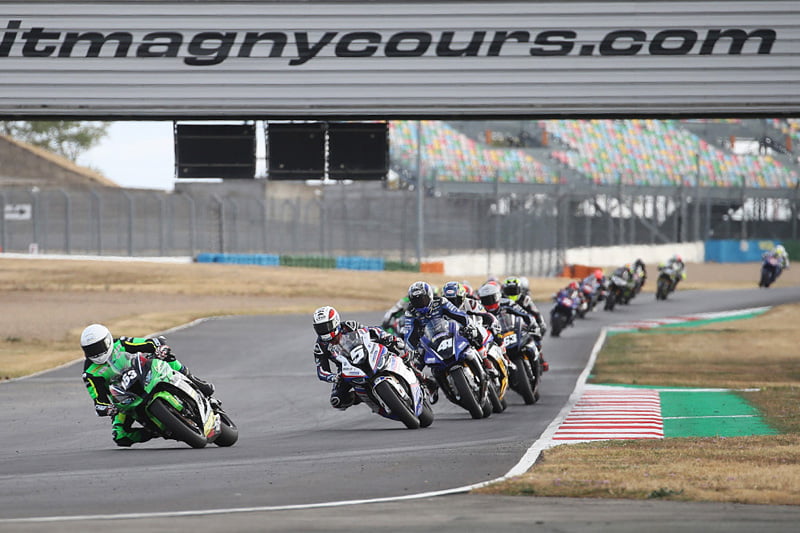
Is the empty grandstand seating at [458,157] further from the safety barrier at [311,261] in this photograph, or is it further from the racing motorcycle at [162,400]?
the racing motorcycle at [162,400]

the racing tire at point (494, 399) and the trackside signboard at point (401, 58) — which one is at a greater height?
the trackside signboard at point (401, 58)

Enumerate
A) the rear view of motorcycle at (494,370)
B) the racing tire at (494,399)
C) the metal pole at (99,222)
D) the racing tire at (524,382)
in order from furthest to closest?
1. the metal pole at (99,222)
2. the racing tire at (524,382)
3. the racing tire at (494,399)
4. the rear view of motorcycle at (494,370)

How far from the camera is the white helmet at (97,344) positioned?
1098 centimetres

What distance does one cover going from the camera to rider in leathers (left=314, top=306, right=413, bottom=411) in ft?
43.2

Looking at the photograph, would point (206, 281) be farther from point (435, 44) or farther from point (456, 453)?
point (456, 453)

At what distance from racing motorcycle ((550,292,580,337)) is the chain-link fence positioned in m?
18.7

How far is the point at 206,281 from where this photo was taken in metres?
43.6

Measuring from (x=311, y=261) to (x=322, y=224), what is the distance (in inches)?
74.6

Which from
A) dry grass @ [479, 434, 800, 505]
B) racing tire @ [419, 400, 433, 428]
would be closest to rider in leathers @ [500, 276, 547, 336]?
racing tire @ [419, 400, 433, 428]

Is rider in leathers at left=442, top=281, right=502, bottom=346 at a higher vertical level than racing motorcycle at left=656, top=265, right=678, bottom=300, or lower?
higher

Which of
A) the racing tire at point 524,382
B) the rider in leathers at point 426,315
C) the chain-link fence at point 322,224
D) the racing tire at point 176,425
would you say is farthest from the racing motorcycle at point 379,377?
the chain-link fence at point 322,224

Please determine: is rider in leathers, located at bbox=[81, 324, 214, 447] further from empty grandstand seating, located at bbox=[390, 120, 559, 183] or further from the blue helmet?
empty grandstand seating, located at bbox=[390, 120, 559, 183]

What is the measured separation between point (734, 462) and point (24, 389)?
11813 millimetres

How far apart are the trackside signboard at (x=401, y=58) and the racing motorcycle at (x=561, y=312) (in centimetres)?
1223
